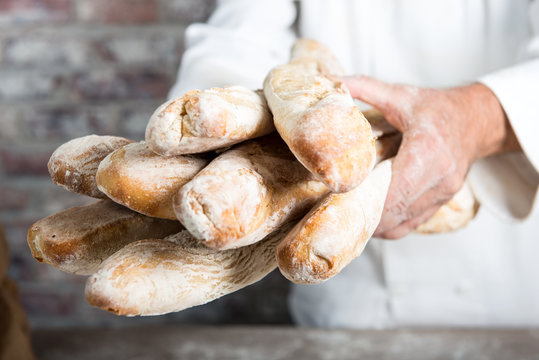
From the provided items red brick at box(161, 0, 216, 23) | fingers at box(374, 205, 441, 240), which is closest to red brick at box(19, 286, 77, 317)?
red brick at box(161, 0, 216, 23)

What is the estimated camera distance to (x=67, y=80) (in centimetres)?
115

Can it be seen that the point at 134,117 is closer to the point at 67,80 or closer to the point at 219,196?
the point at 67,80

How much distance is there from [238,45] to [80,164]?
0.49m

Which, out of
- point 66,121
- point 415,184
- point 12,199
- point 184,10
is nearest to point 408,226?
point 415,184

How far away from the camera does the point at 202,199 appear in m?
0.28

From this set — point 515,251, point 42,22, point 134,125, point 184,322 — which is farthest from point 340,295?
point 42,22

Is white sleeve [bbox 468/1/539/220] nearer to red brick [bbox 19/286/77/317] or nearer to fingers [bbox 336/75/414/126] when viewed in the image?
fingers [bbox 336/75/414/126]

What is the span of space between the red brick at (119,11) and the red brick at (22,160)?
1.06 feet

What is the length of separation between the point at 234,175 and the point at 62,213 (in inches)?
6.1

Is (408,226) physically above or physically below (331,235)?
below

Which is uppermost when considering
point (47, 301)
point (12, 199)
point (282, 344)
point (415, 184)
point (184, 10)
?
point (184, 10)

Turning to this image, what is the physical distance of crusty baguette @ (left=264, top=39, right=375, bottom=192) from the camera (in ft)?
0.94

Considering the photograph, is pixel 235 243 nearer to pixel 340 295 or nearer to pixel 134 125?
pixel 340 295

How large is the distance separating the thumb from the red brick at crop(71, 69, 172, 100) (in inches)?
29.3
